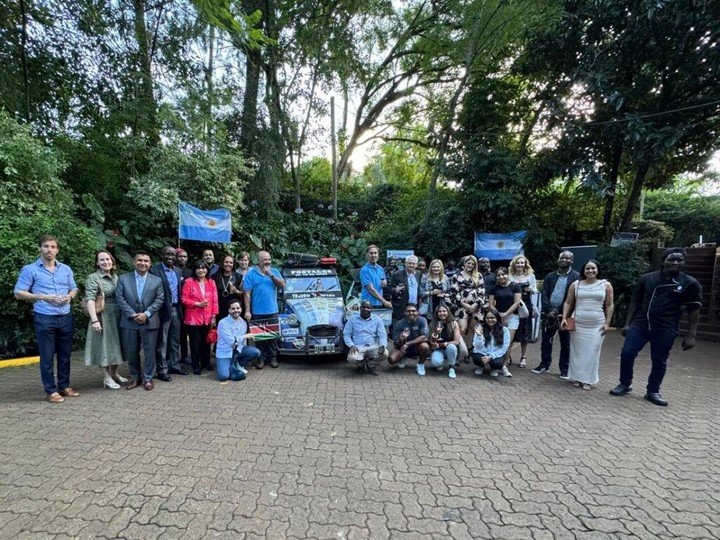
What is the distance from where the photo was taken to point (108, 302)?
489cm

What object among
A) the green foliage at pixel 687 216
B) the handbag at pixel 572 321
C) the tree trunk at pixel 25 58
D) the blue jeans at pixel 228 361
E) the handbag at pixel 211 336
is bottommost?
the blue jeans at pixel 228 361

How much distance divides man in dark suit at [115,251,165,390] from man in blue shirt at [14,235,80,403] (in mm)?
571

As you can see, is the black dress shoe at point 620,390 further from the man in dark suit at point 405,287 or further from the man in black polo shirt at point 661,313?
the man in dark suit at point 405,287

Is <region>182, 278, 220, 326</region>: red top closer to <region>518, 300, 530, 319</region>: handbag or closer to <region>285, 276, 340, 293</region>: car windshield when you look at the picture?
<region>285, 276, 340, 293</region>: car windshield

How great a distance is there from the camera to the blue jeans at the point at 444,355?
5730 millimetres

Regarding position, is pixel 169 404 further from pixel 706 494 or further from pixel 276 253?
pixel 276 253

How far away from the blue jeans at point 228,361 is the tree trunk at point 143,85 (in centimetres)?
906

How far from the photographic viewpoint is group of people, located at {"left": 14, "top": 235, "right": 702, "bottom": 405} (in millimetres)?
4594

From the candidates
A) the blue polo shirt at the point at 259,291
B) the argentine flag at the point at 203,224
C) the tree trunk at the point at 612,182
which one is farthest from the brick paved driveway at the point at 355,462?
the tree trunk at the point at 612,182

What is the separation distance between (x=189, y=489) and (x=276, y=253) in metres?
10.6

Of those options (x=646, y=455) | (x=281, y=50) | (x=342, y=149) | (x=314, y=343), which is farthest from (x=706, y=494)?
(x=342, y=149)

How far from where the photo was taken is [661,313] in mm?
4727

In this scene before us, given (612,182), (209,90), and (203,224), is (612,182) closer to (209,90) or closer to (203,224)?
(203,224)

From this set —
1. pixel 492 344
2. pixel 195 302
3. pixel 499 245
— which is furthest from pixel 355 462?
pixel 499 245
